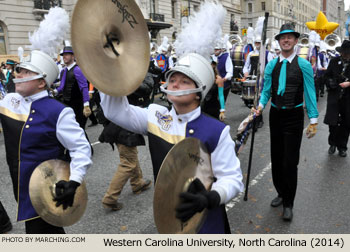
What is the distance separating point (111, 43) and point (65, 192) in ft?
3.59

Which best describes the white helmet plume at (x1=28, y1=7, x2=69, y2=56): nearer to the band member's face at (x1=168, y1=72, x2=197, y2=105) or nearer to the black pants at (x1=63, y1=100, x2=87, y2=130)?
the black pants at (x1=63, y1=100, x2=87, y2=130)

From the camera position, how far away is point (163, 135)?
2240 millimetres

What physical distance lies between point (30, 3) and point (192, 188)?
2868 centimetres

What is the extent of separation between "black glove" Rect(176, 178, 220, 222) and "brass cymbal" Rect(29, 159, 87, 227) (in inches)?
43.1

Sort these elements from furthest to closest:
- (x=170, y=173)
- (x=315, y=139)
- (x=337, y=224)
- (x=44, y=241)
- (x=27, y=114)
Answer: (x=315, y=139)
(x=337, y=224)
(x=27, y=114)
(x=44, y=241)
(x=170, y=173)

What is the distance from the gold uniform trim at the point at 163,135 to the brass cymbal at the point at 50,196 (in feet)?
2.41

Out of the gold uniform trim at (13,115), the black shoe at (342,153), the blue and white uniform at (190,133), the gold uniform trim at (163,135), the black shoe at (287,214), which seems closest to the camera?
the blue and white uniform at (190,133)

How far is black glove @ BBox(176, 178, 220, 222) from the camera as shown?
1.60m

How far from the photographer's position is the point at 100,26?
173cm

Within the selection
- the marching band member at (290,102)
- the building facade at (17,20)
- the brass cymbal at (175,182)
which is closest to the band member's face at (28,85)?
the brass cymbal at (175,182)

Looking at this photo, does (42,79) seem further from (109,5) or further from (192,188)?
(192,188)

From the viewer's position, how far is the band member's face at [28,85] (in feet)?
9.05

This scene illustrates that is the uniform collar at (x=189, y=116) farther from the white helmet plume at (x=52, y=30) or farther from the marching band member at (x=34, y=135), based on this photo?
the white helmet plume at (x=52, y=30)

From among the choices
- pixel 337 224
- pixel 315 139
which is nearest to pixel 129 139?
pixel 337 224
